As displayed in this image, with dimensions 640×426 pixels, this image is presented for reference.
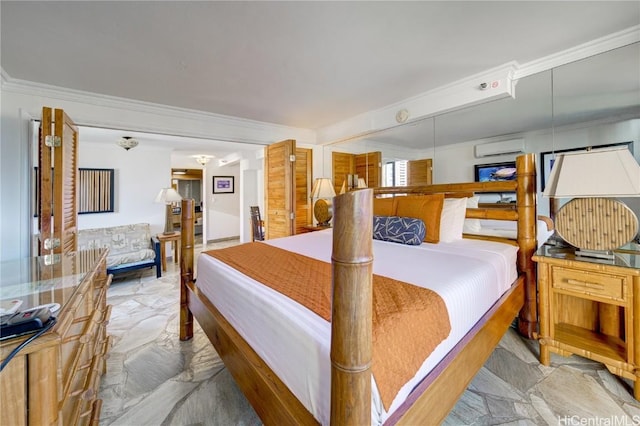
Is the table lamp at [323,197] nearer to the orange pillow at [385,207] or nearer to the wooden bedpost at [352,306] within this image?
the orange pillow at [385,207]

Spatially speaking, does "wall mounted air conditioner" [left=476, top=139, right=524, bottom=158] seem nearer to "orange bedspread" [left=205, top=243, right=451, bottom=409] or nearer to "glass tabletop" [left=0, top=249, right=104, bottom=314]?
"orange bedspread" [left=205, top=243, right=451, bottom=409]

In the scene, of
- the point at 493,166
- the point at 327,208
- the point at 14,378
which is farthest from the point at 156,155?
the point at 493,166

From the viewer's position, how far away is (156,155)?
4.88 metres

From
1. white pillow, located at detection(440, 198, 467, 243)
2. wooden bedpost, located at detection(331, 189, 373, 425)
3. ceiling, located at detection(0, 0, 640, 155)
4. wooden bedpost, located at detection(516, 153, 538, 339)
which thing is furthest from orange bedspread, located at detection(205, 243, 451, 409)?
ceiling, located at detection(0, 0, 640, 155)

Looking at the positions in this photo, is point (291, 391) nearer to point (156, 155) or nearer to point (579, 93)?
point (579, 93)

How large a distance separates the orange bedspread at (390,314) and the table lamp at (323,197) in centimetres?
265

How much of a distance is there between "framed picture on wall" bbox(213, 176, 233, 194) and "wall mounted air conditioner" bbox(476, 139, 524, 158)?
6.29m

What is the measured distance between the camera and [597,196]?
1.62 metres

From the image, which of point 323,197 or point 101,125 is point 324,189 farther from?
point 101,125

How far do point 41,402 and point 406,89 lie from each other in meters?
3.38

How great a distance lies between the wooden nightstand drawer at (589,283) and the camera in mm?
1546

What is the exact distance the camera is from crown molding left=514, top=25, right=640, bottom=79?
6.27 feet

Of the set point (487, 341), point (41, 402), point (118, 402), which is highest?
point (41, 402)

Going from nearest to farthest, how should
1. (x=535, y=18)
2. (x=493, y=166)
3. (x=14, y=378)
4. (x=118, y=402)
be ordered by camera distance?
(x=14, y=378) < (x=118, y=402) < (x=535, y=18) < (x=493, y=166)
